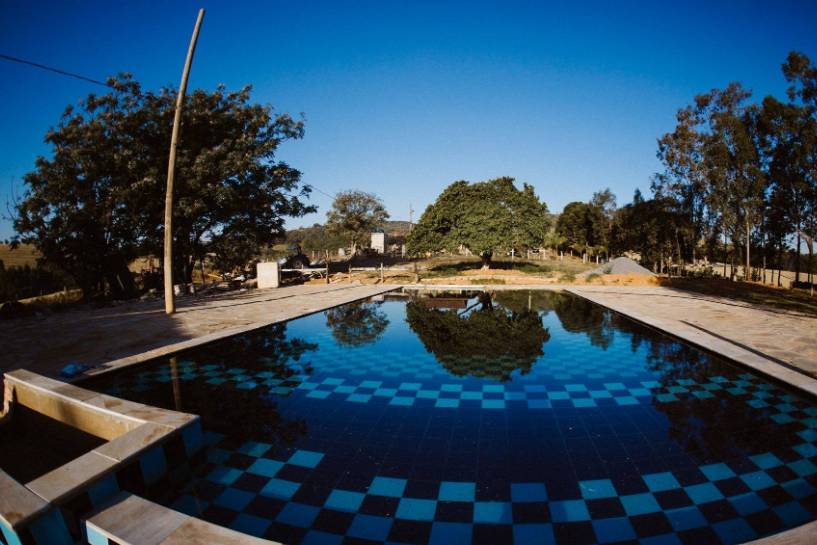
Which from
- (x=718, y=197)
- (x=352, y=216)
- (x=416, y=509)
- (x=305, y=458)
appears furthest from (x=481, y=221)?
(x=352, y=216)

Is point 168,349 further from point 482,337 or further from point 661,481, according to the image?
point 661,481

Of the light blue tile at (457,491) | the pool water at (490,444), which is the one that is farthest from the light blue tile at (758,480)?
the light blue tile at (457,491)

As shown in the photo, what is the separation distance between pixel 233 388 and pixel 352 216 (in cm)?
4668

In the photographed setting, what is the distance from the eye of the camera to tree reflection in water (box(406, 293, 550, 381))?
6543 millimetres

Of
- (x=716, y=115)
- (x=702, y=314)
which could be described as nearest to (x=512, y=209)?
(x=716, y=115)

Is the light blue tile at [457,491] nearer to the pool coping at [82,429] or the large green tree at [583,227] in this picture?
the pool coping at [82,429]

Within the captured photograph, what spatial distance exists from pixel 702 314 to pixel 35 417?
1342cm

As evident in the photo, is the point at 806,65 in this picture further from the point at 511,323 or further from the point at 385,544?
the point at 385,544

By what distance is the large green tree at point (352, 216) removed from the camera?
51.0 m

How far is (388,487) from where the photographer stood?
3.10m

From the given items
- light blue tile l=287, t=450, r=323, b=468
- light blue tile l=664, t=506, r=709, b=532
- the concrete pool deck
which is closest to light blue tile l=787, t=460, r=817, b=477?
light blue tile l=664, t=506, r=709, b=532

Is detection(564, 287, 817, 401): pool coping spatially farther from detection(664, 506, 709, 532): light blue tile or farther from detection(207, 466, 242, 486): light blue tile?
detection(207, 466, 242, 486): light blue tile

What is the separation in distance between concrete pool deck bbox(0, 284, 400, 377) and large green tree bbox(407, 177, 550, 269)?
14.7m

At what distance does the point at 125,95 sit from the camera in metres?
14.6
